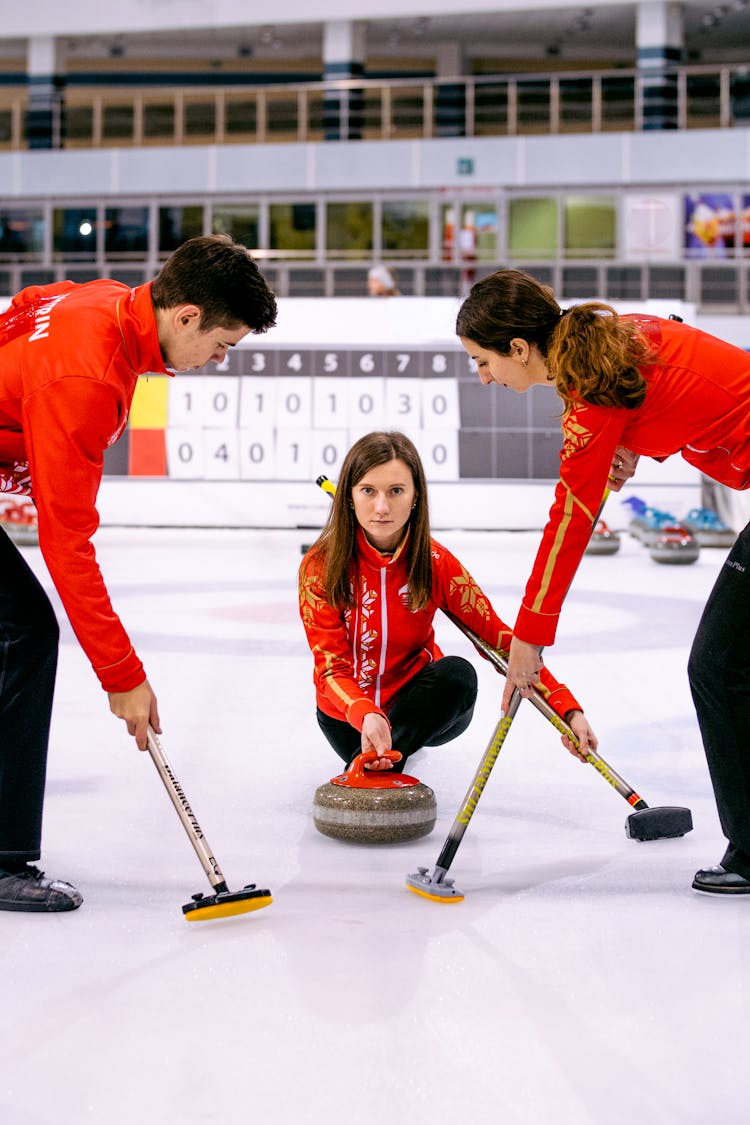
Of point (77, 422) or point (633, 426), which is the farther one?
point (633, 426)

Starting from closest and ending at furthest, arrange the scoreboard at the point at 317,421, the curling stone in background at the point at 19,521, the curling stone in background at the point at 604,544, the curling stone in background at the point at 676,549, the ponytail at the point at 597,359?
the ponytail at the point at 597,359
the curling stone in background at the point at 676,549
the curling stone in background at the point at 604,544
the curling stone in background at the point at 19,521
the scoreboard at the point at 317,421

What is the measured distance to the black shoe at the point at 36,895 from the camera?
2.30 metres

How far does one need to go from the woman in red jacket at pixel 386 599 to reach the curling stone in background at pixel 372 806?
0.17 meters

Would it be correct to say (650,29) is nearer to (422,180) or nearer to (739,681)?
(422,180)

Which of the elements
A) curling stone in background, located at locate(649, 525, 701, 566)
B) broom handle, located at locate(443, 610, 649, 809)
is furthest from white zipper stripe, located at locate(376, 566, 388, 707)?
curling stone in background, located at locate(649, 525, 701, 566)

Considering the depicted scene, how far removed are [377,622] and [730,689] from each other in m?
0.92

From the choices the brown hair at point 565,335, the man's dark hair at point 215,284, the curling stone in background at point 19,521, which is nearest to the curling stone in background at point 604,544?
the curling stone in background at point 19,521

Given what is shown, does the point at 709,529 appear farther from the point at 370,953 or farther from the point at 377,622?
the point at 370,953

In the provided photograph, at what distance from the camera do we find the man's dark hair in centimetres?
212

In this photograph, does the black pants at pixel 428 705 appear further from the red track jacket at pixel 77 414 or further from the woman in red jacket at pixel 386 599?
the red track jacket at pixel 77 414

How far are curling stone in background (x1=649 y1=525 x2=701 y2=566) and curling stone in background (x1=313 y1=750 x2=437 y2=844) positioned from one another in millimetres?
6589

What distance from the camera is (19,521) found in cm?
1036

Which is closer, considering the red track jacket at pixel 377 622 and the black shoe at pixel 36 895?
the black shoe at pixel 36 895

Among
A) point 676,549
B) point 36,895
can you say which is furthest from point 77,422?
point 676,549
